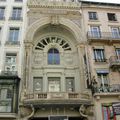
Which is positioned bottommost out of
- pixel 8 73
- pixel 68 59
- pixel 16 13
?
pixel 8 73

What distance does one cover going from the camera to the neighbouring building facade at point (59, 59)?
19500mm

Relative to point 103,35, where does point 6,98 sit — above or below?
below

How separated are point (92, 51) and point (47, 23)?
21.8ft

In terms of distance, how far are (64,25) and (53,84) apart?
7654 mm

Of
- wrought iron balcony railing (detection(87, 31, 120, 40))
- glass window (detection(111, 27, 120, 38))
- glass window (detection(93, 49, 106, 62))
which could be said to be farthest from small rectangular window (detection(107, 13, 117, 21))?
glass window (detection(93, 49, 106, 62))

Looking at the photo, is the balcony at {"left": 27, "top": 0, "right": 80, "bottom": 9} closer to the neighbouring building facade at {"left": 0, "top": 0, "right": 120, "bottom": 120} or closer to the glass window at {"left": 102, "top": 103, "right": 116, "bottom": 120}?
the neighbouring building facade at {"left": 0, "top": 0, "right": 120, "bottom": 120}

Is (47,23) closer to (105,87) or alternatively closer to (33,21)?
(33,21)

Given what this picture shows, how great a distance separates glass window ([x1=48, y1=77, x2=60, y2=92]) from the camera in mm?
22092

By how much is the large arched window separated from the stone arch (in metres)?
2.93

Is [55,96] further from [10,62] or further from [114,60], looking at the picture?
[114,60]

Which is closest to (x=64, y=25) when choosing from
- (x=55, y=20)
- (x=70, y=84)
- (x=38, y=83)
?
(x=55, y=20)

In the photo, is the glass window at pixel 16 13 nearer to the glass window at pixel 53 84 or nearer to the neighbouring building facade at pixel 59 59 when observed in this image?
the neighbouring building facade at pixel 59 59

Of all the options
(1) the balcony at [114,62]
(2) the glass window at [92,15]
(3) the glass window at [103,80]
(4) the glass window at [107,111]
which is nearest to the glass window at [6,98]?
(4) the glass window at [107,111]

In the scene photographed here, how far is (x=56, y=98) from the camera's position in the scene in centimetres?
1939
